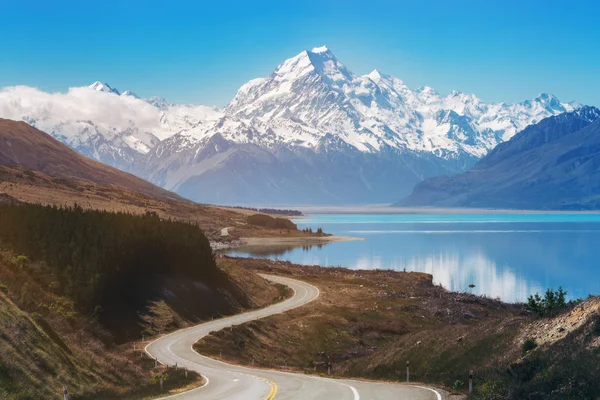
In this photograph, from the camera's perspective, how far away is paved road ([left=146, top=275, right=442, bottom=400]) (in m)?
31.2

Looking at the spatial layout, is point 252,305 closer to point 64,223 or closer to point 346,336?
point 346,336

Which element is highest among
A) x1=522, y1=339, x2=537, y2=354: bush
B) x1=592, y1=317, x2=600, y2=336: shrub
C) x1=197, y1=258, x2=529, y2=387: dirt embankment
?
x1=592, y1=317, x2=600, y2=336: shrub

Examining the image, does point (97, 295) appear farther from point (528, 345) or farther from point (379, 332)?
point (528, 345)

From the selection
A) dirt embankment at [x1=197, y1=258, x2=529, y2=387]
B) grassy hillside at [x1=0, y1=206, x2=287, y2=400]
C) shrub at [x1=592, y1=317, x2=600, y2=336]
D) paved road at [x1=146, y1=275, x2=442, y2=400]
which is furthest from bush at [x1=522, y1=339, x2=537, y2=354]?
grassy hillside at [x1=0, y1=206, x2=287, y2=400]

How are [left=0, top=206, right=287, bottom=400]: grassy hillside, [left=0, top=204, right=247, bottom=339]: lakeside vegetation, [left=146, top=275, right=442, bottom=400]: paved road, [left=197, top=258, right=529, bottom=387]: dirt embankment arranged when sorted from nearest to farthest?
[left=0, top=206, right=287, bottom=400]: grassy hillside < [left=146, top=275, right=442, bottom=400]: paved road < [left=197, top=258, right=529, bottom=387]: dirt embankment < [left=0, top=204, right=247, bottom=339]: lakeside vegetation

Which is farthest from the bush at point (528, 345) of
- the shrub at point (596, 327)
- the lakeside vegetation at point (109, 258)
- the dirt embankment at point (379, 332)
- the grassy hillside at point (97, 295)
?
the lakeside vegetation at point (109, 258)

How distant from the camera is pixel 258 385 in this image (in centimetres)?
3603

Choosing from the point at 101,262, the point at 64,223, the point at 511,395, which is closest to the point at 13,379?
the point at 511,395

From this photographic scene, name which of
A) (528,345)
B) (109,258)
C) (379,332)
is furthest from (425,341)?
(109,258)

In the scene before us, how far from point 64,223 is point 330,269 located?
248 feet

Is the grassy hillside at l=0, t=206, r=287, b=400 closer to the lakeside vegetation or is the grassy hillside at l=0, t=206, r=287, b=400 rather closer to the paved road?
the lakeside vegetation

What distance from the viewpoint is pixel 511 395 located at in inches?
998

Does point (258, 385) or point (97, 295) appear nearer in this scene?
point (258, 385)

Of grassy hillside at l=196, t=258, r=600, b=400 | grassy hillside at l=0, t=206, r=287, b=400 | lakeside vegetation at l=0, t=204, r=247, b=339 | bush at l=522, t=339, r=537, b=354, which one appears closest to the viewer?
grassy hillside at l=196, t=258, r=600, b=400
